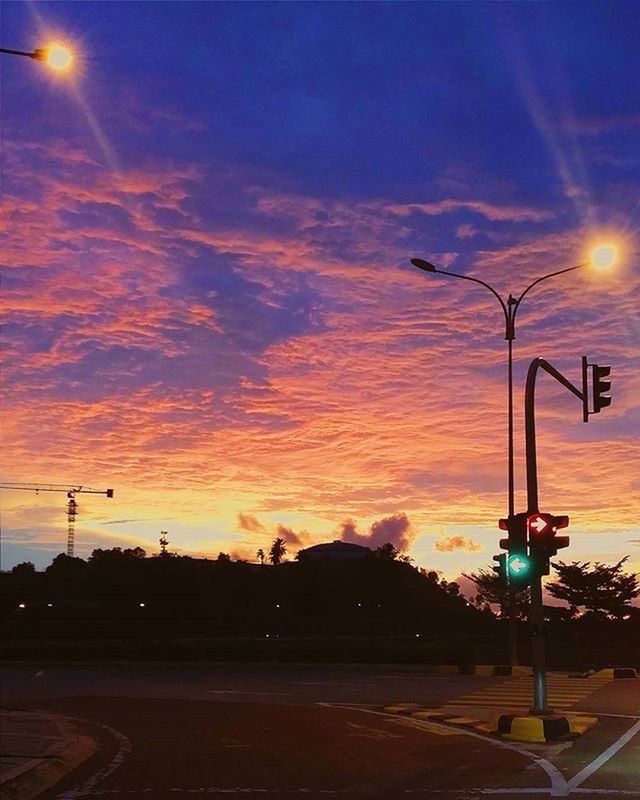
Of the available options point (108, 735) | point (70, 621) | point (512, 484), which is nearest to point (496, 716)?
point (108, 735)

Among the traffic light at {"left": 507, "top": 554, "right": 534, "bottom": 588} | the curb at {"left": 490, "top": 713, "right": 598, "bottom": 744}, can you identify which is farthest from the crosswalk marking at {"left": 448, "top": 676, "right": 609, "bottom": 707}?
the traffic light at {"left": 507, "top": 554, "right": 534, "bottom": 588}

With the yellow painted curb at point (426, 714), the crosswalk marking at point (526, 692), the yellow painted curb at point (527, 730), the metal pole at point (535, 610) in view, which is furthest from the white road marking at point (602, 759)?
the crosswalk marking at point (526, 692)

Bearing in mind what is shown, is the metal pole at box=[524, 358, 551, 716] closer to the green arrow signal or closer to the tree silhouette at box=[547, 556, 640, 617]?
the green arrow signal

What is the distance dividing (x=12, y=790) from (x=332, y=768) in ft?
14.0

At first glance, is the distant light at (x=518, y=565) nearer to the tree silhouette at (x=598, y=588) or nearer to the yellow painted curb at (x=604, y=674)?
the yellow painted curb at (x=604, y=674)

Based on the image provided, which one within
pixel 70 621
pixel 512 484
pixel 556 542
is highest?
pixel 512 484

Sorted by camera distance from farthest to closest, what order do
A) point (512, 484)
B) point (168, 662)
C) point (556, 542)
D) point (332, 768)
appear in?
point (168, 662) → point (512, 484) → point (556, 542) → point (332, 768)

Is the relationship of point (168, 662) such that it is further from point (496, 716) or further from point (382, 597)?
point (382, 597)

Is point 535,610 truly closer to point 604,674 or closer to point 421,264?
point 421,264

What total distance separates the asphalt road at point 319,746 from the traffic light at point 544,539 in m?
2.97

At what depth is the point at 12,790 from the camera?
10.7 meters

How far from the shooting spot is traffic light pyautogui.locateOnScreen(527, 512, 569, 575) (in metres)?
18.1

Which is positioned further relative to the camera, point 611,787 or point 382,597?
point 382,597

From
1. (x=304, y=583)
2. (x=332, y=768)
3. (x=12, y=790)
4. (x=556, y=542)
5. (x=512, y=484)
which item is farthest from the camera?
(x=304, y=583)
